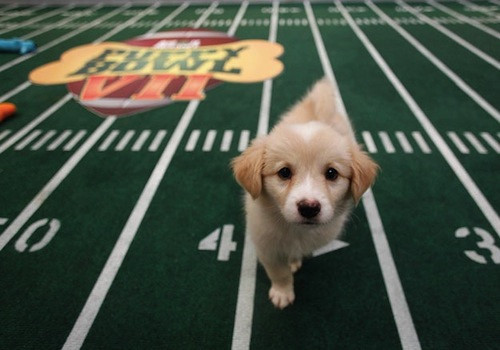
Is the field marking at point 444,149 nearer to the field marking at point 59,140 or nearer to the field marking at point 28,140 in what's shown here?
the field marking at point 59,140

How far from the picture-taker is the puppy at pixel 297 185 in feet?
5.31

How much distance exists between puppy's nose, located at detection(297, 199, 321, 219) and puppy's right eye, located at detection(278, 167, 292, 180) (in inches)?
8.5

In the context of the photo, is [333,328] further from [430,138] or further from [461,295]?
[430,138]

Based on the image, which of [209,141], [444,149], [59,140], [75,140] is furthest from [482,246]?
[59,140]

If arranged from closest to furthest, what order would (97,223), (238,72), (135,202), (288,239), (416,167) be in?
(288,239), (97,223), (135,202), (416,167), (238,72)

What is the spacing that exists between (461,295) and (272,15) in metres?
8.86

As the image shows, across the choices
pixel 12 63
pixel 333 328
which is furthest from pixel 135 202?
pixel 12 63

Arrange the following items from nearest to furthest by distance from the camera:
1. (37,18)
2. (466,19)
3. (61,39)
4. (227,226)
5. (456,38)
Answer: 1. (227,226)
2. (456,38)
3. (61,39)
4. (466,19)
5. (37,18)

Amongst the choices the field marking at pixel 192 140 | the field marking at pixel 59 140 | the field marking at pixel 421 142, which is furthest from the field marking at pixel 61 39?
the field marking at pixel 421 142

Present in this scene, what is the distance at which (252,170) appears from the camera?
69.7 inches

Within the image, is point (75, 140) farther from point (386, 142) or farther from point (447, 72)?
point (447, 72)

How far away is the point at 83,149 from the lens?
3695mm

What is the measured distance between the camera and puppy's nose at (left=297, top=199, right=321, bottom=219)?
1550mm

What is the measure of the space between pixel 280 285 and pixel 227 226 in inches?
30.9
